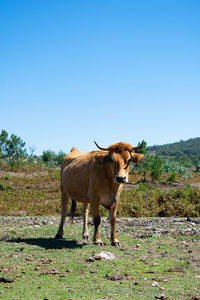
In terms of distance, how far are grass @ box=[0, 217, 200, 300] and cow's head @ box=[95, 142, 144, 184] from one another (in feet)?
5.69

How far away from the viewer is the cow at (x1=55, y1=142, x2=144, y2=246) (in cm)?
911

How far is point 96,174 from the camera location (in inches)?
383

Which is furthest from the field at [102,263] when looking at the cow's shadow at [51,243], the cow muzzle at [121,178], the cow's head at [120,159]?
the cow's head at [120,159]

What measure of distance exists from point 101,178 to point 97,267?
2979 mm

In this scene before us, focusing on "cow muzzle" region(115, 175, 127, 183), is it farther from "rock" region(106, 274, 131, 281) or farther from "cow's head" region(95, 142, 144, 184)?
"rock" region(106, 274, 131, 281)

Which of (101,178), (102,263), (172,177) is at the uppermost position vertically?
(101,178)

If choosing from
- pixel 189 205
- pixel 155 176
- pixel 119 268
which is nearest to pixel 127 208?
→ pixel 189 205

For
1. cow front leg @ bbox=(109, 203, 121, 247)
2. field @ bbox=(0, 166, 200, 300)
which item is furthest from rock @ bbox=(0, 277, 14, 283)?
cow front leg @ bbox=(109, 203, 121, 247)

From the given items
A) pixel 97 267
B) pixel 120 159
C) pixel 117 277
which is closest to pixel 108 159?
pixel 120 159

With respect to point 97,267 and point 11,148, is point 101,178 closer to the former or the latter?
point 97,267

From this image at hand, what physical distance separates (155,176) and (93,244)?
128ft

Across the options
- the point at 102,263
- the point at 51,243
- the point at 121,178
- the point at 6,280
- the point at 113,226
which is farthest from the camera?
the point at 51,243

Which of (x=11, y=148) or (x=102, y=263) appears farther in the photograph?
(x=11, y=148)

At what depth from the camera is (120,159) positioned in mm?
9016
